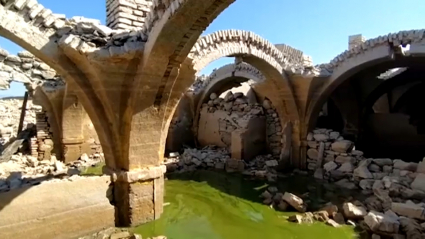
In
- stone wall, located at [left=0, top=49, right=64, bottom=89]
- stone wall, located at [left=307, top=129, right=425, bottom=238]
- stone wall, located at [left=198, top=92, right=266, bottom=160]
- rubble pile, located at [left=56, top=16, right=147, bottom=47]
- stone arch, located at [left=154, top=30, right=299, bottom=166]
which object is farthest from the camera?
stone wall, located at [left=198, top=92, right=266, bottom=160]

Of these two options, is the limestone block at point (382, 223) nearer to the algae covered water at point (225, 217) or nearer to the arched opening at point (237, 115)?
the algae covered water at point (225, 217)

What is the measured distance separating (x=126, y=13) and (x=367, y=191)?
603 centimetres

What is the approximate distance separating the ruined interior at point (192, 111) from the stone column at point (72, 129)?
32 millimetres

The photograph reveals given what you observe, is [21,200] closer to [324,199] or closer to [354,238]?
[354,238]

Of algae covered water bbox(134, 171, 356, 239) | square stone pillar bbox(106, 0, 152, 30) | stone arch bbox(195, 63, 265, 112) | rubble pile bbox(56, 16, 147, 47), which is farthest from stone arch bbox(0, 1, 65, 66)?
stone arch bbox(195, 63, 265, 112)

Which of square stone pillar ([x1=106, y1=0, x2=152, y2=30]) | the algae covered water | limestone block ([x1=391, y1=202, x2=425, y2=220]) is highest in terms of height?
square stone pillar ([x1=106, y1=0, x2=152, y2=30])

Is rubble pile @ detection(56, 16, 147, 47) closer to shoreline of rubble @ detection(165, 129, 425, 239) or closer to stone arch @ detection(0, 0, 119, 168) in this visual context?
stone arch @ detection(0, 0, 119, 168)

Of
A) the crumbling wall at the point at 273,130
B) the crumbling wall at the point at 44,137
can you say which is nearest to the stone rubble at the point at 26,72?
the crumbling wall at the point at 44,137

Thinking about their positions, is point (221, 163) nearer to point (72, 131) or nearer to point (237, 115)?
point (237, 115)

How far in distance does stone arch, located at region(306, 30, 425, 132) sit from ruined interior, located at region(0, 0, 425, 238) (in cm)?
3

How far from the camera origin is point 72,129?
880cm

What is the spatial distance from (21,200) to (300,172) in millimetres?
6486

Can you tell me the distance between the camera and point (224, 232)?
423cm

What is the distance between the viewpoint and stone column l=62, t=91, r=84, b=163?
8539 mm
